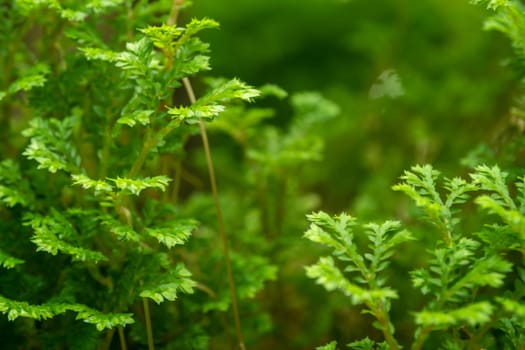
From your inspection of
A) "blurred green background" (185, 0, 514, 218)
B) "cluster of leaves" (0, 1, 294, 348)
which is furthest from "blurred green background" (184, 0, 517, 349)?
"cluster of leaves" (0, 1, 294, 348)

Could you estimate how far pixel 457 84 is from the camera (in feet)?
7.37

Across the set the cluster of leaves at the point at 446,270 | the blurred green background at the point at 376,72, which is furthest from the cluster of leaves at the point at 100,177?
the blurred green background at the point at 376,72

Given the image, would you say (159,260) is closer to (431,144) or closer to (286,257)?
(286,257)

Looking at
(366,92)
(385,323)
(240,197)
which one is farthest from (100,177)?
(366,92)

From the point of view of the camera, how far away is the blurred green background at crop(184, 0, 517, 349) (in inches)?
71.1

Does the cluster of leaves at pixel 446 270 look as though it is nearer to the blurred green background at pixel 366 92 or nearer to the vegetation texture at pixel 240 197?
the vegetation texture at pixel 240 197

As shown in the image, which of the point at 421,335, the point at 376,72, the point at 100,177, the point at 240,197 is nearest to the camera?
the point at 421,335

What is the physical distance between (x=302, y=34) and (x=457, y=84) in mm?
1000

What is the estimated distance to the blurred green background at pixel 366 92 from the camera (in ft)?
5.93

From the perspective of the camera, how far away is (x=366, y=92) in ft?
8.60

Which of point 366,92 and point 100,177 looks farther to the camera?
point 366,92

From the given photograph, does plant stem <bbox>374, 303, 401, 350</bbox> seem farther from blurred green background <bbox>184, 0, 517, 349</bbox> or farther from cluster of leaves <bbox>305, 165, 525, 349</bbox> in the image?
blurred green background <bbox>184, 0, 517, 349</bbox>

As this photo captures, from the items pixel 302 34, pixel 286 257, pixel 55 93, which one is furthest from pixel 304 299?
pixel 302 34

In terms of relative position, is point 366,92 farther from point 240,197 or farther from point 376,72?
point 240,197
